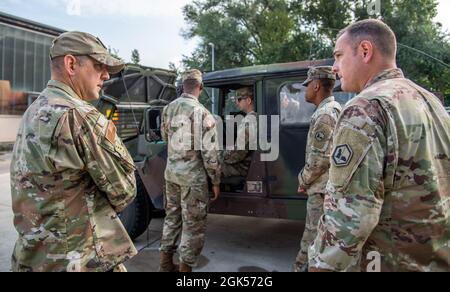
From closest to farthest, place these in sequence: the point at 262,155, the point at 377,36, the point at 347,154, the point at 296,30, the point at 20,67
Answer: the point at 347,154
the point at 377,36
the point at 262,155
the point at 20,67
the point at 296,30

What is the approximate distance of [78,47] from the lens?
1.64 m

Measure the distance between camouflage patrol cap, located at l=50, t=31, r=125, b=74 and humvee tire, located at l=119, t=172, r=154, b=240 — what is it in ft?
8.28

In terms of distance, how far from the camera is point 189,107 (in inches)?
128

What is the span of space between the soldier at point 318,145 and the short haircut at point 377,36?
1.22m

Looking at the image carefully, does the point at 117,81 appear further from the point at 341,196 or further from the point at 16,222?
the point at 341,196

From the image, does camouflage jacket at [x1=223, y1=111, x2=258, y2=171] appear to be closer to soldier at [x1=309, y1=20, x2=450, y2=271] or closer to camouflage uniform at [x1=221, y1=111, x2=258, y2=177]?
camouflage uniform at [x1=221, y1=111, x2=258, y2=177]

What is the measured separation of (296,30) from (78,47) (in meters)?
19.3

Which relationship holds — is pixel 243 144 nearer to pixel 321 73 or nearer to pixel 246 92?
pixel 246 92

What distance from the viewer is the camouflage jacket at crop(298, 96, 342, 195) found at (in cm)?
270

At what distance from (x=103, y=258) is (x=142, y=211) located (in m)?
2.48

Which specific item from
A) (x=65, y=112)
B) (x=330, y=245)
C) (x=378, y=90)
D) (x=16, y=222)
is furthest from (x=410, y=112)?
(x=16, y=222)

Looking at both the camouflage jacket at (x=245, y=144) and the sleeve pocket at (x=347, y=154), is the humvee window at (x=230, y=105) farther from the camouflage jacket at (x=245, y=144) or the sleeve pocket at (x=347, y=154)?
the sleeve pocket at (x=347, y=154)

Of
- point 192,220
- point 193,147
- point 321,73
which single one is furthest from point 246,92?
point 192,220

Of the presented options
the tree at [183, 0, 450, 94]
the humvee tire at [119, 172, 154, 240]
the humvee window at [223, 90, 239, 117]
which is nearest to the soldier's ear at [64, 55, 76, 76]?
the humvee tire at [119, 172, 154, 240]
